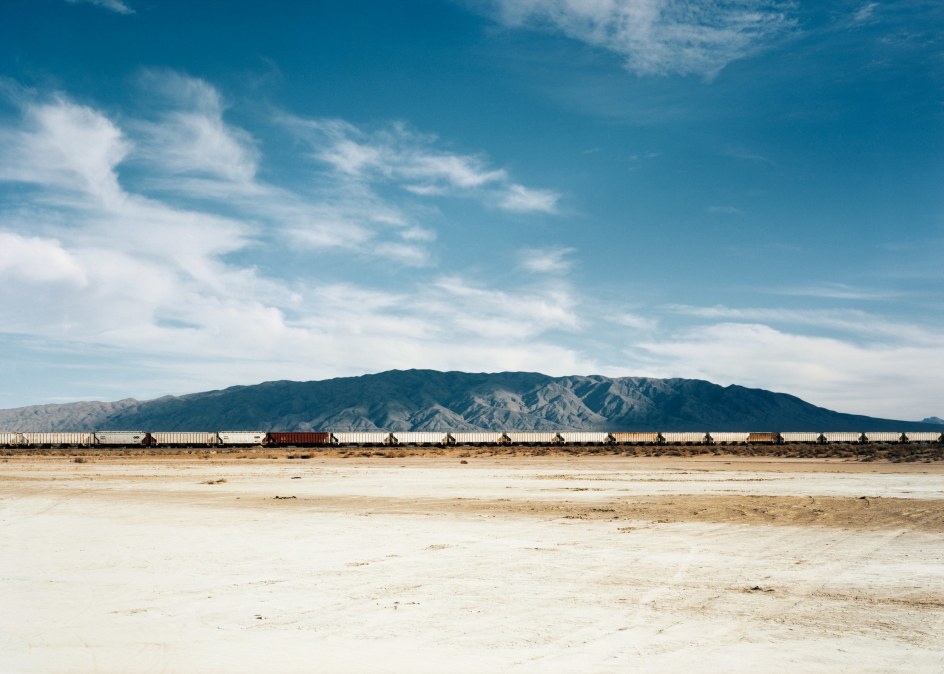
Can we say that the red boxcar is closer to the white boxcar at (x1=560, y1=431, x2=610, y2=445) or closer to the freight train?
the freight train

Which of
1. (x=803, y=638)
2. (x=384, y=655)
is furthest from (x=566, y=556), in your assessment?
(x=384, y=655)

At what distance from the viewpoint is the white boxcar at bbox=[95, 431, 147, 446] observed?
3782 inches

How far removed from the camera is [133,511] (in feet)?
79.3

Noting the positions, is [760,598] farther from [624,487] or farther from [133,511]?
[624,487]

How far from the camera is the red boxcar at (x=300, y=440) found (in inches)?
3858

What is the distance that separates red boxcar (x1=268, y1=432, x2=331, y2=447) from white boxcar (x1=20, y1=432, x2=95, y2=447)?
22.4 m

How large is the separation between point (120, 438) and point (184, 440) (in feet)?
27.8

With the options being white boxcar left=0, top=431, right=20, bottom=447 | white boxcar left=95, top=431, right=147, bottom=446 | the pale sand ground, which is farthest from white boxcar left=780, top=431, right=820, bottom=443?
white boxcar left=0, top=431, right=20, bottom=447

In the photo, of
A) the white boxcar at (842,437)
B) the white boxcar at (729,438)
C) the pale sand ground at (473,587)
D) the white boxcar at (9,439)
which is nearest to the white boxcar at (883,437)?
the white boxcar at (842,437)

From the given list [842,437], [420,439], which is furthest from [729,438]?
[420,439]

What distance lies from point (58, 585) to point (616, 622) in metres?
9.29

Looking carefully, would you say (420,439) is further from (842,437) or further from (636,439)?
(842,437)

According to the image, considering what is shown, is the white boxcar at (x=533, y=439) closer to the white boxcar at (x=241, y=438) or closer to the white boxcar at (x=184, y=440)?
the white boxcar at (x=241, y=438)

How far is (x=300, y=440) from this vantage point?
3935 inches
